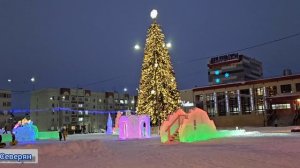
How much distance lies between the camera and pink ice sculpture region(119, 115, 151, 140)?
33406mm

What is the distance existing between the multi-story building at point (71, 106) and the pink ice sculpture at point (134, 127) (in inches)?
2859

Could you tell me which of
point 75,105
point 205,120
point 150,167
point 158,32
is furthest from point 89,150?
point 75,105

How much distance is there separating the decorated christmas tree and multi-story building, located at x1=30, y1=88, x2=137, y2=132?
67.7 metres

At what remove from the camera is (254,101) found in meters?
69.7

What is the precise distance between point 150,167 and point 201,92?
69984mm

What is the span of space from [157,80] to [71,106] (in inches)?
3377

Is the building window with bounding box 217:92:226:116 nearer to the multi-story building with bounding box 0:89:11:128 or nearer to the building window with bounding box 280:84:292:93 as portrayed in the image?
the building window with bounding box 280:84:292:93

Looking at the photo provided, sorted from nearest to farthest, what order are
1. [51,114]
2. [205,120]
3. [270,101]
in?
[205,120] → [270,101] → [51,114]

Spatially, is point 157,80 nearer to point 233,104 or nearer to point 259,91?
point 259,91

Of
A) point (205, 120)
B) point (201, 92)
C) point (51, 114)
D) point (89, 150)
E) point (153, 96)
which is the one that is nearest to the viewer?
point (89, 150)

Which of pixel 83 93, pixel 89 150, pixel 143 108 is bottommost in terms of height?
pixel 89 150

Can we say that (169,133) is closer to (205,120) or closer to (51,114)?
(205,120)

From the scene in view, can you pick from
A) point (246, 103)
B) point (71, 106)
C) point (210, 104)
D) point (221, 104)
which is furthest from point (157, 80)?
point (71, 106)

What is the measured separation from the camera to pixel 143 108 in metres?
39.4
